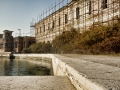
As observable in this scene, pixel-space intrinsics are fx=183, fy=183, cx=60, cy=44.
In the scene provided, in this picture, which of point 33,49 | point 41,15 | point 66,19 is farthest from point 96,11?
point 41,15

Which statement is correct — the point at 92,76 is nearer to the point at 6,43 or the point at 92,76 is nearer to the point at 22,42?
the point at 22,42

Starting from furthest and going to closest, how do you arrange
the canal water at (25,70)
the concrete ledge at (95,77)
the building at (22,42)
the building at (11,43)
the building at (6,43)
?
the building at (6,43) → the building at (11,43) → the building at (22,42) → the canal water at (25,70) → the concrete ledge at (95,77)

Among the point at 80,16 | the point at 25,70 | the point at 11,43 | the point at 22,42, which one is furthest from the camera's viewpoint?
the point at 11,43

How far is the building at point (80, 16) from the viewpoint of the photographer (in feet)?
53.1

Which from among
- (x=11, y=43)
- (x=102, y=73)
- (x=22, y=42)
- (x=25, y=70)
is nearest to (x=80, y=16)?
(x=25, y=70)

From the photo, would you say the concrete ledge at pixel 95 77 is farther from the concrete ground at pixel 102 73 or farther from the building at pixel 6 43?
the building at pixel 6 43

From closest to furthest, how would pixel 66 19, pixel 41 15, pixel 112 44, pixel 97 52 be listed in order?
pixel 112 44, pixel 97 52, pixel 66 19, pixel 41 15

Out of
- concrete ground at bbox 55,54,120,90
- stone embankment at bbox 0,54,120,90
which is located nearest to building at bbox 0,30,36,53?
concrete ground at bbox 55,54,120,90

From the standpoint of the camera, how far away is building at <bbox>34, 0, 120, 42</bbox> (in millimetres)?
16188

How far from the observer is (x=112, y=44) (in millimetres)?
11797

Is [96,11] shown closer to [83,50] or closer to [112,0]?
[112,0]

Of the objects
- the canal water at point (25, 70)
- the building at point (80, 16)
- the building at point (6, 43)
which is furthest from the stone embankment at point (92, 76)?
the building at point (6, 43)

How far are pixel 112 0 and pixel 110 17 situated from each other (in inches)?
60.3

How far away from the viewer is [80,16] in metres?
21.8
